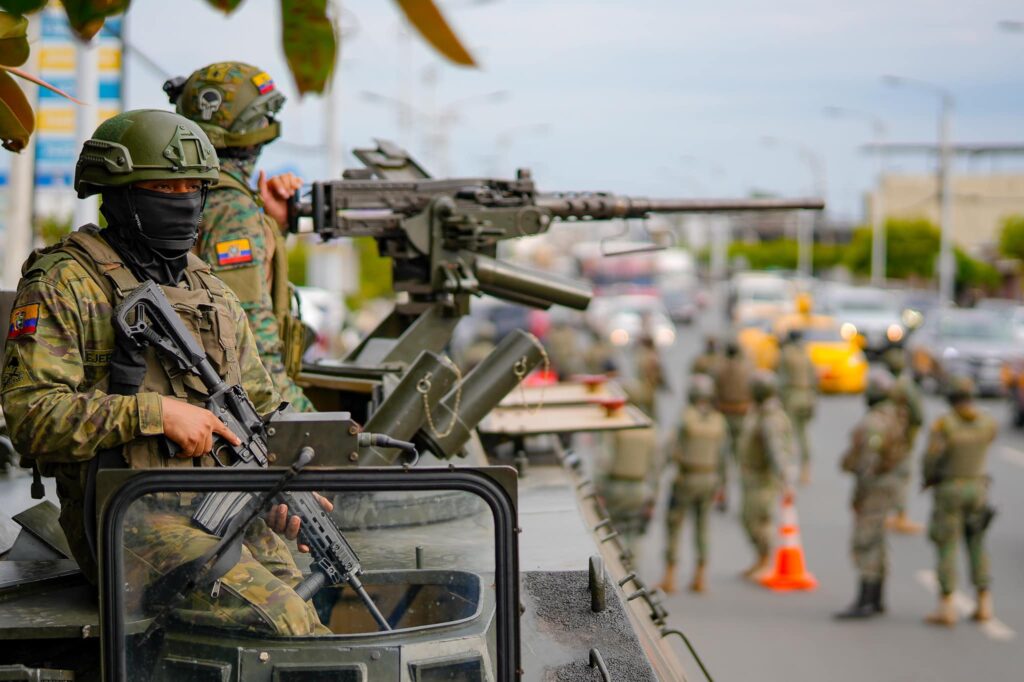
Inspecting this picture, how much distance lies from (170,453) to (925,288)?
7181 cm

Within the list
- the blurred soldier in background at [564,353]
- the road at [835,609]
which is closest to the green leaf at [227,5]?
the road at [835,609]

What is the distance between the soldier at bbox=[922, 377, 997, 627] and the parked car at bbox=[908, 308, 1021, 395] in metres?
13.5

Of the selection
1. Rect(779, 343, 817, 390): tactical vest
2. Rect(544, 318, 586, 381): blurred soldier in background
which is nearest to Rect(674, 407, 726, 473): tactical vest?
Rect(779, 343, 817, 390): tactical vest

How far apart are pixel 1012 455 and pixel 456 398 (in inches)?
668

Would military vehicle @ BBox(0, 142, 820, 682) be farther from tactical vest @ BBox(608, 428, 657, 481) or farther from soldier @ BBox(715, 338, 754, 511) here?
soldier @ BBox(715, 338, 754, 511)

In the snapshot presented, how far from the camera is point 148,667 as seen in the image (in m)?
3.22

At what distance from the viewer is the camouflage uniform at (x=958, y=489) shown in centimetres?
1170

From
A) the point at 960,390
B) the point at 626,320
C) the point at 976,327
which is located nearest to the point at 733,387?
the point at 960,390

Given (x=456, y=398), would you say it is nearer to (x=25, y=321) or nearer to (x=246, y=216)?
(x=246, y=216)

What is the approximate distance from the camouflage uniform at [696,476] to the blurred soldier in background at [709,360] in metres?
3.21

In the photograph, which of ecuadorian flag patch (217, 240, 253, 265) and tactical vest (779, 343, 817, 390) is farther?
tactical vest (779, 343, 817, 390)

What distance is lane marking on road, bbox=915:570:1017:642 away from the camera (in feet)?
37.5

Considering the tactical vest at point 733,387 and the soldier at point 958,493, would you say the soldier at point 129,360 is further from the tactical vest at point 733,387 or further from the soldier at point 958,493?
the tactical vest at point 733,387

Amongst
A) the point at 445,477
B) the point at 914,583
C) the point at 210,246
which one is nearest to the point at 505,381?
the point at 210,246
